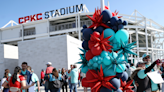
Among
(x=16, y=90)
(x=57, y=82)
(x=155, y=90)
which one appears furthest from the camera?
(x=57, y=82)

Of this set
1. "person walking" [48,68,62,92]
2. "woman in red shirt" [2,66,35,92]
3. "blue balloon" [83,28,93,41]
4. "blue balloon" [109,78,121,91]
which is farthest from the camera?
"person walking" [48,68,62,92]

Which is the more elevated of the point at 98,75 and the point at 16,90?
the point at 98,75

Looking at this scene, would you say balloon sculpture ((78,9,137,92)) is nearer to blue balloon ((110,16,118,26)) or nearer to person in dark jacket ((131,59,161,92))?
blue balloon ((110,16,118,26))

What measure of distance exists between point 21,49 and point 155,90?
1577 centimetres

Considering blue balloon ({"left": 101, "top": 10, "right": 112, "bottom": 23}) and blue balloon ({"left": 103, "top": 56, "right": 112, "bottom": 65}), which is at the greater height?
blue balloon ({"left": 101, "top": 10, "right": 112, "bottom": 23})

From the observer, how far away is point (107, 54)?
3.14 metres

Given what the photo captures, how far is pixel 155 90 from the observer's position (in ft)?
13.7

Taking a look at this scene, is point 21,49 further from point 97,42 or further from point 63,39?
point 97,42

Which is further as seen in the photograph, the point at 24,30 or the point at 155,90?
the point at 24,30

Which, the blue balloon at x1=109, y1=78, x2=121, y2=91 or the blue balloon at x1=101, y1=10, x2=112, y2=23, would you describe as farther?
the blue balloon at x1=101, y1=10, x2=112, y2=23

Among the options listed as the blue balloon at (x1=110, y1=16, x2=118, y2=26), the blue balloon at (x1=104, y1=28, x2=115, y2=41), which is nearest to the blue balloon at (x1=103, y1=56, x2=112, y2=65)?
the blue balloon at (x1=104, y1=28, x2=115, y2=41)

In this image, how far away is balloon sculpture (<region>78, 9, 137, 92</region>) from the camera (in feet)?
9.98

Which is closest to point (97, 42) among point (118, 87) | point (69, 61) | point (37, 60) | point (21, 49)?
point (118, 87)

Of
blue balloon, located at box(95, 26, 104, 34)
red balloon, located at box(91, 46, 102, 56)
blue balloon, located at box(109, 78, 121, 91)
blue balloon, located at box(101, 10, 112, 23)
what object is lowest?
blue balloon, located at box(109, 78, 121, 91)
